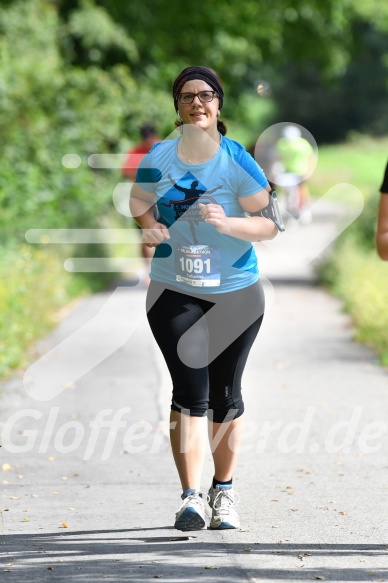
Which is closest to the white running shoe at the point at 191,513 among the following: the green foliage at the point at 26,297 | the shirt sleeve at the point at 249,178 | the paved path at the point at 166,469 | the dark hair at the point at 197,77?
the paved path at the point at 166,469

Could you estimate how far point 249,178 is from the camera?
5855mm

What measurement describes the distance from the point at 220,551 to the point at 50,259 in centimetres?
Answer: 1116

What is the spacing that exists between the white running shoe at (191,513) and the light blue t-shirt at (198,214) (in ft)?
2.93

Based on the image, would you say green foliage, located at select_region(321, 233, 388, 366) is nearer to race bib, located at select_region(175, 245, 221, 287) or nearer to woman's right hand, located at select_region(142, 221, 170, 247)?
race bib, located at select_region(175, 245, 221, 287)

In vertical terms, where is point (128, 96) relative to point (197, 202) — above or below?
above

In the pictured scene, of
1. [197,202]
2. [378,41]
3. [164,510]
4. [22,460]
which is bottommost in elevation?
[164,510]

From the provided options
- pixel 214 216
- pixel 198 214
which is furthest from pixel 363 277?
pixel 214 216

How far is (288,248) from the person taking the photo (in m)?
27.0

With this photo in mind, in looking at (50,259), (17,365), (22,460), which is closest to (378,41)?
(50,259)

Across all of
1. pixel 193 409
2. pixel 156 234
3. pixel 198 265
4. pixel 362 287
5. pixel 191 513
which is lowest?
pixel 191 513

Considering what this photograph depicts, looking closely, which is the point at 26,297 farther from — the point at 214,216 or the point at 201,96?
the point at 214,216

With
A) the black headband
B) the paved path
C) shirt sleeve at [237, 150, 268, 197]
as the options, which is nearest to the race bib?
shirt sleeve at [237, 150, 268, 197]

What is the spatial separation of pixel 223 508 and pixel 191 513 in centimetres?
21

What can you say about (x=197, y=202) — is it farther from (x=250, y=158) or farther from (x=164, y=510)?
(x=164, y=510)
